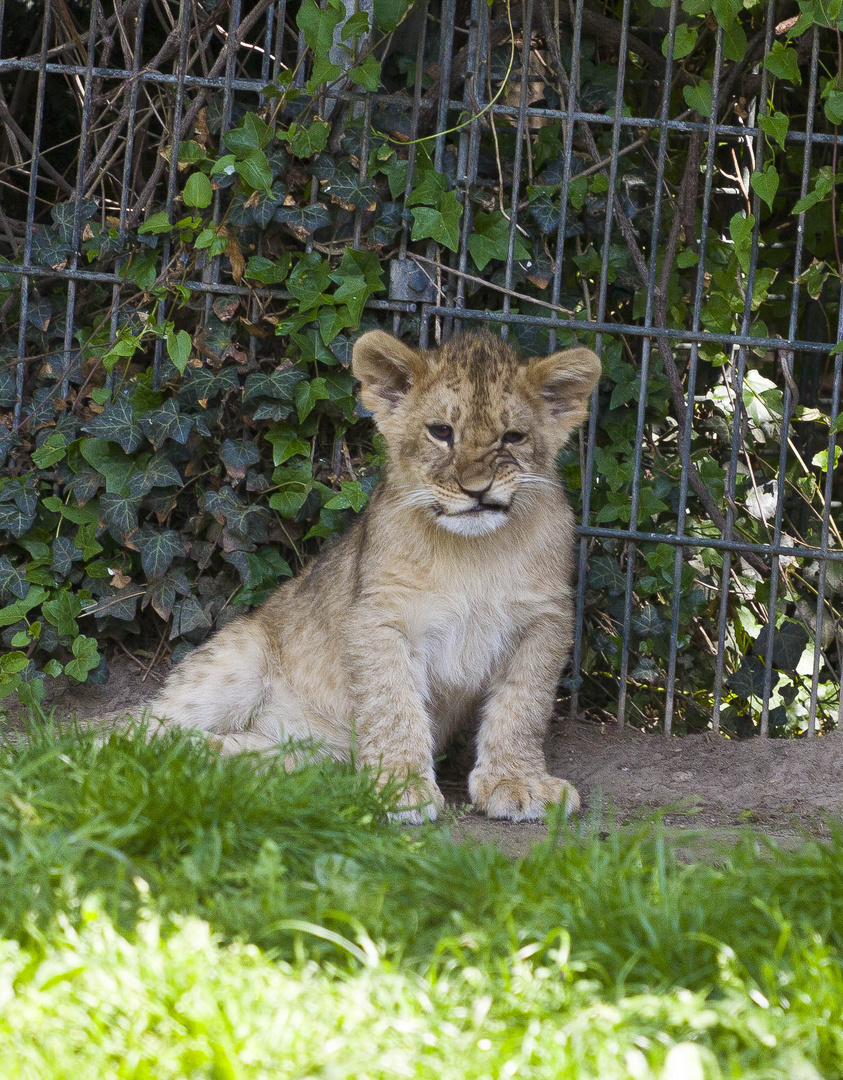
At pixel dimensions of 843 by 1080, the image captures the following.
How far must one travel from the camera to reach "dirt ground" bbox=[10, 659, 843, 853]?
4148 millimetres

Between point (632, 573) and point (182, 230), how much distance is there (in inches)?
98.0

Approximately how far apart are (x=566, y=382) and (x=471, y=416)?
465 mm

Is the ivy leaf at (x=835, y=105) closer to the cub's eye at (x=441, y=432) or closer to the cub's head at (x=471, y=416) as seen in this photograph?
the cub's head at (x=471, y=416)

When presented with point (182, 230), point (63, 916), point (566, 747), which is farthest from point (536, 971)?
point (182, 230)

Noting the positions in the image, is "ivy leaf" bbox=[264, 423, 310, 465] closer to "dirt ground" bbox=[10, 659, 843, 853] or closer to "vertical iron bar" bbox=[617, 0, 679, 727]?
"dirt ground" bbox=[10, 659, 843, 853]

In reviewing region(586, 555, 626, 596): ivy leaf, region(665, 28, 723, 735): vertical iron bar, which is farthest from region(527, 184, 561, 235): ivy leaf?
region(586, 555, 626, 596): ivy leaf

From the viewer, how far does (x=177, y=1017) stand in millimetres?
2162

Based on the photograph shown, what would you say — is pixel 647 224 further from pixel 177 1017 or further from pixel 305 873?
pixel 177 1017

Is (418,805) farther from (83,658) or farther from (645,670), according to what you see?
(83,658)

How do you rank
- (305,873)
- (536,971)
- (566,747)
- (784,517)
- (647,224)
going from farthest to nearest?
(784,517) < (647,224) < (566,747) < (305,873) < (536,971)

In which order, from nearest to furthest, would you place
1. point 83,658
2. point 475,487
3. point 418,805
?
1. point 418,805
2. point 475,487
3. point 83,658

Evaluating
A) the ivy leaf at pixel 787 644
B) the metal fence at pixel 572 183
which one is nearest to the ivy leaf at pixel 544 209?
the metal fence at pixel 572 183

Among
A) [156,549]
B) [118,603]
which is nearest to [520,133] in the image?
[156,549]

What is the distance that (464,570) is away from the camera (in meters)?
4.38
